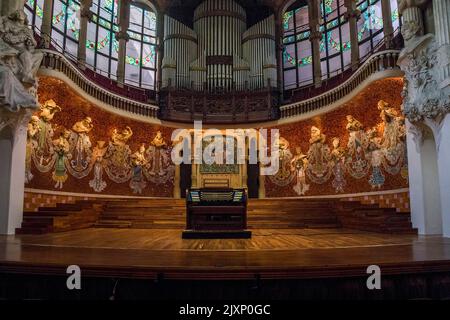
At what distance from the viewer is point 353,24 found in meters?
12.8

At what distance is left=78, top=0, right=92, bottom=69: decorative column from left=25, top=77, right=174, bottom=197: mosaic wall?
164cm

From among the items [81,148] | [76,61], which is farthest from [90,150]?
[76,61]

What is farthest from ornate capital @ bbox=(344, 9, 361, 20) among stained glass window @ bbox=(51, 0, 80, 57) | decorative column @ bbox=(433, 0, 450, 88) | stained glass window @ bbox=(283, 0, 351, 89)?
stained glass window @ bbox=(51, 0, 80, 57)

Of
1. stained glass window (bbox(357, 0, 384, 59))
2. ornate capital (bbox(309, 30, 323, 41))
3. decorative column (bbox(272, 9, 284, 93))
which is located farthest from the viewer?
decorative column (bbox(272, 9, 284, 93))

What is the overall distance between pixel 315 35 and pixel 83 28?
8.46m

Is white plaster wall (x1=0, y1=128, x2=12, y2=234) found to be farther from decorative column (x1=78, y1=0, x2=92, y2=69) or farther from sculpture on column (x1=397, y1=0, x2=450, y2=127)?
sculpture on column (x1=397, y1=0, x2=450, y2=127)

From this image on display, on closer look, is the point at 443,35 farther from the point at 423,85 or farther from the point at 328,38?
the point at 328,38

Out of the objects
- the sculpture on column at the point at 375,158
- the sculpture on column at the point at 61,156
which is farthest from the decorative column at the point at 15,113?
the sculpture on column at the point at 375,158

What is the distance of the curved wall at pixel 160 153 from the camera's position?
34.0ft

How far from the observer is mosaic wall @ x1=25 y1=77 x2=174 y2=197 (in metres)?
10.3

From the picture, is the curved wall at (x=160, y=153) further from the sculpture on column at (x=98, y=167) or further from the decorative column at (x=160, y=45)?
the decorative column at (x=160, y=45)

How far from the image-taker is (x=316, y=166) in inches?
533
